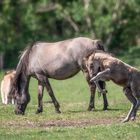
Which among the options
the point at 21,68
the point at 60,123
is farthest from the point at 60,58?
the point at 60,123

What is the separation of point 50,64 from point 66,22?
33.5 meters

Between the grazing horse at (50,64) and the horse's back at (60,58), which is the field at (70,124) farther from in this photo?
the horse's back at (60,58)

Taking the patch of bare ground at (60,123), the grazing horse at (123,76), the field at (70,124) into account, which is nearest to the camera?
the field at (70,124)

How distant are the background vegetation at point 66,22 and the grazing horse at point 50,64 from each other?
25.5m

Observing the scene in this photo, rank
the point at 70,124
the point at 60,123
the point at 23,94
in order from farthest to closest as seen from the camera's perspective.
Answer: the point at 23,94 → the point at 60,123 → the point at 70,124

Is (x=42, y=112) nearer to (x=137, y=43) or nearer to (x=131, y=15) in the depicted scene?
(x=131, y=15)

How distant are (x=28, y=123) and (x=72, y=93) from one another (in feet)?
36.8

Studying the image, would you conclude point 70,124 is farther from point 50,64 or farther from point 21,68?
point 21,68

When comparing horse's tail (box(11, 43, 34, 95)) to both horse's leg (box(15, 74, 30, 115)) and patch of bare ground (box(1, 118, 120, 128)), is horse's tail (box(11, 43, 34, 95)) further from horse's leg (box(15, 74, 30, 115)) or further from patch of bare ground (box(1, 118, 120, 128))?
patch of bare ground (box(1, 118, 120, 128))

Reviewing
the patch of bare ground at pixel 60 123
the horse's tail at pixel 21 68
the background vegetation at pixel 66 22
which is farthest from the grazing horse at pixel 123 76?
the background vegetation at pixel 66 22

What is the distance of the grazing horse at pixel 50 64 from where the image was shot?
17.7m

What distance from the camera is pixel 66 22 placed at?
5119 centimetres

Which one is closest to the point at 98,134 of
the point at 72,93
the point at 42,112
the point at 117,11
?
the point at 42,112

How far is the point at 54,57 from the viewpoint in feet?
58.4
